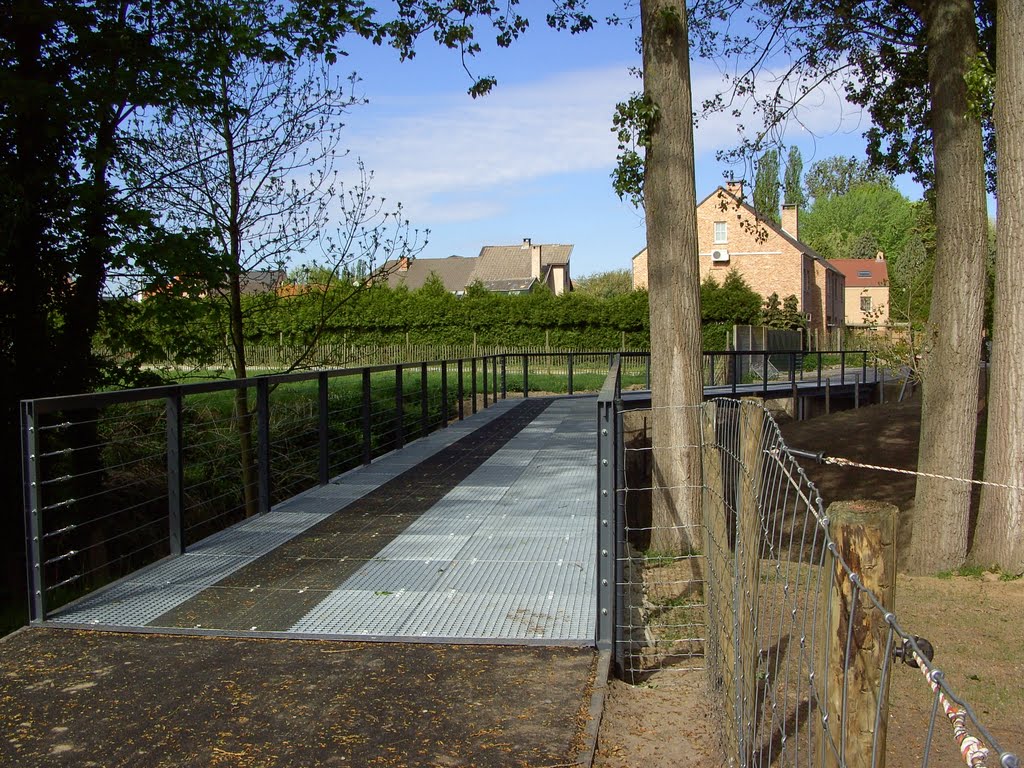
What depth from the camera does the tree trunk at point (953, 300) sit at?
8500 millimetres

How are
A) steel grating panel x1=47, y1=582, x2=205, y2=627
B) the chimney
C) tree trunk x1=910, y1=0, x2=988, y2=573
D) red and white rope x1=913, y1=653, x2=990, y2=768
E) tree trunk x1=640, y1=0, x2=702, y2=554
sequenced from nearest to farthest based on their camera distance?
red and white rope x1=913, y1=653, x2=990, y2=768, steel grating panel x1=47, y1=582, x2=205, y2=627, tree trunk x1=640, y1=0, x2=702, y2=554, tree trunk x1=910, y1=0, x2=988, y2=573, the chimney

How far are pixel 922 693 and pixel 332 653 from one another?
341 centimetres

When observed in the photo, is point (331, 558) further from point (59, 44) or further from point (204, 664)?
point (59, 44)

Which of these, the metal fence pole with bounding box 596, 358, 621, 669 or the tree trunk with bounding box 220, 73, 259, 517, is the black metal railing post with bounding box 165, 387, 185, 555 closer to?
the metal fence pole with bounding box 596, 358, 621, 669

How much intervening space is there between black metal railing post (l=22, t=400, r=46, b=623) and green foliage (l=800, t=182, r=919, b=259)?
316 feet

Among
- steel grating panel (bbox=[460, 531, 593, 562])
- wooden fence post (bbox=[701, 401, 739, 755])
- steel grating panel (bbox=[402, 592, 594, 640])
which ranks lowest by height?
steel grating panel (bbox=[402, 592, 594, 640])

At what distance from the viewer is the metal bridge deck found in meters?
5.00

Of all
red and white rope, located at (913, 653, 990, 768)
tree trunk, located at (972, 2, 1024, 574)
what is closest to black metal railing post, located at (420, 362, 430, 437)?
tree trunk, located at (972, 2, 1024, 574)

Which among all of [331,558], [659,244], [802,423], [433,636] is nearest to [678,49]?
[659,244]

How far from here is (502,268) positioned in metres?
82.2

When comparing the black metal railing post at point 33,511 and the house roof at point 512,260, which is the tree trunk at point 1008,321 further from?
the house roof at point 512,260

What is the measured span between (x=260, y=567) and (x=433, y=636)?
1.83 metres

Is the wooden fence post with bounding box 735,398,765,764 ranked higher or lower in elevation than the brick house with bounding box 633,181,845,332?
lower

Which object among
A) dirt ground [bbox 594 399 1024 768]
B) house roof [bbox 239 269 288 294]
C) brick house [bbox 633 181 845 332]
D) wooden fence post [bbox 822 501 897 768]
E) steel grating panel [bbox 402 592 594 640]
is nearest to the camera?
wooden fence post [bbox 822 501 897 768]
